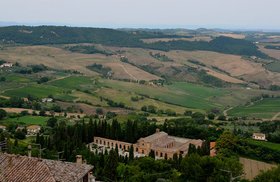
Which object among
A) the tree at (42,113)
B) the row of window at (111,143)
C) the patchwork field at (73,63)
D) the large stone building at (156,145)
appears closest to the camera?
the large stone building at (156,145)

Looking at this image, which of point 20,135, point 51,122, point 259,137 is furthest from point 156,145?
point 51,122

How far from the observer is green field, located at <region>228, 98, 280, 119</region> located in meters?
119

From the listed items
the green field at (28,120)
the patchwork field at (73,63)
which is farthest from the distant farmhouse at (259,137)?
the patchwork field at (73,63)

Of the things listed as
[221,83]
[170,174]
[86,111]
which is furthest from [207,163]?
[221,83]

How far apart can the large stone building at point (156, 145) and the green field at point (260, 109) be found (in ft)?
154

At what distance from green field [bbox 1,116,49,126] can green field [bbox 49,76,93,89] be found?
129 ft

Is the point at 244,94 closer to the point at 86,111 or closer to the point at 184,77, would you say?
the point at 184,77

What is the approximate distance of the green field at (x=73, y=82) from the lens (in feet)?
453

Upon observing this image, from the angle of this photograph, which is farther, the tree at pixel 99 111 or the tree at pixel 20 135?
the tree at pixel 99 111

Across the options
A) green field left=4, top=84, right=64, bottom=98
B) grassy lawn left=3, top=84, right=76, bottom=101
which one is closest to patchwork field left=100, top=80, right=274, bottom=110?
grassy lawn left=3, top=84, right=76, bottom=101

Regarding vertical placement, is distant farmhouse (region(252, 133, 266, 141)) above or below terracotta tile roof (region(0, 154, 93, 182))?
below

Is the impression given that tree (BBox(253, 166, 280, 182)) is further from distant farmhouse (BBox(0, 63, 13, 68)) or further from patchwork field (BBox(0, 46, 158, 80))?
distant farmhouse (BBox(0, 63, 13, 68))

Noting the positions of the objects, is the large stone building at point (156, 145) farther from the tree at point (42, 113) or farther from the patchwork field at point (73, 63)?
the patchwork field at point (73, 63)

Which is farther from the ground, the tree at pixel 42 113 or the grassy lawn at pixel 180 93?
the tree at pixel 42 113
